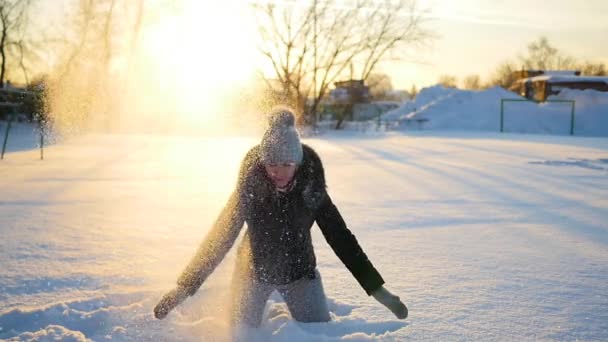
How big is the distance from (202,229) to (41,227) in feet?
4.17

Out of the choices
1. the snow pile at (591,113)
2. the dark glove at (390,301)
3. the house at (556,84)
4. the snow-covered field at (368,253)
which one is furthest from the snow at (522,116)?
the dark glove at (390,301)

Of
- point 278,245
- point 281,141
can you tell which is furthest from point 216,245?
point 281,141

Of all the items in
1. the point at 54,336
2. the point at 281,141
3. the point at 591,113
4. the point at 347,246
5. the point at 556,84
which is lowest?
the point at 54,336

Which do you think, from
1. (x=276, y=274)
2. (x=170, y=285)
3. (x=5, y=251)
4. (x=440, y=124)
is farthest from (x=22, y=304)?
(x=440, y=124)

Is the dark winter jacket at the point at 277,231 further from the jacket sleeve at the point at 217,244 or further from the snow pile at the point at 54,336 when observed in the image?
the snow pile at the point at 54,336

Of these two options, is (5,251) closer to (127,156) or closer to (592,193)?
(592,193)

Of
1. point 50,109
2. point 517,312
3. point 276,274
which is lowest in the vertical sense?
point 517,312

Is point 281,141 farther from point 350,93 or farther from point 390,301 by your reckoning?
point 350,93

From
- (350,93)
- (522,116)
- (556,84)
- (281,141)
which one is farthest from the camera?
(556,84)

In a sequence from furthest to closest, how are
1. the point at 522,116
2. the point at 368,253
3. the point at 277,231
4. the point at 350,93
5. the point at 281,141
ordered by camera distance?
1. the point at 350,93
2. the point at 522,116
3. the point at 368,253
4. the point at 277,231
5. the point at 281,141

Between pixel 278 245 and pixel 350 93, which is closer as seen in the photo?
pixel 278 245

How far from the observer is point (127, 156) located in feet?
33.7

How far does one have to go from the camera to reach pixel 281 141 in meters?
1.70

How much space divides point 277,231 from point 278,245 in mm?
61
